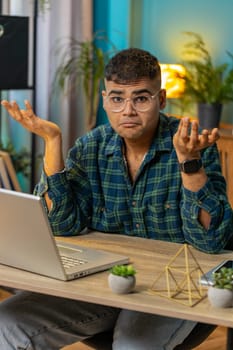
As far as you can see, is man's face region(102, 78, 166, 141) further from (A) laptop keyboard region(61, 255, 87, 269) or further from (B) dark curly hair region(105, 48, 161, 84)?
(A) laptop keyboard region(61, 255, 87, 269)

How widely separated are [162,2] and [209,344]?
2.23 meters

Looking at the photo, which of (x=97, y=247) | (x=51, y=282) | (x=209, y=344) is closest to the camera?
(x=51, y=282)

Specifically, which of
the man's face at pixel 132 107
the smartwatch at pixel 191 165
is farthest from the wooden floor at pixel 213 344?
the smartwatch at pixel 191 165

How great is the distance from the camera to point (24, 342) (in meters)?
2.21

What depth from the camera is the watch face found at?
7.37 ft

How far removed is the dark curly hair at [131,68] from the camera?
8.04 ft

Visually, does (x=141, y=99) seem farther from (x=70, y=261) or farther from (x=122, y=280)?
(x=122, y=280)

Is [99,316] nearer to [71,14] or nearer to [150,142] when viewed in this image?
[150,142]

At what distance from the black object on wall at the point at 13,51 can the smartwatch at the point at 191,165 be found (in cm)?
226

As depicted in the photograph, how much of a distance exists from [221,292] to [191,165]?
477 millimetres

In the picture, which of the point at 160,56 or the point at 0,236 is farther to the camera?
the point at 160,56

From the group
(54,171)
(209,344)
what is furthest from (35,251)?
(209,344)

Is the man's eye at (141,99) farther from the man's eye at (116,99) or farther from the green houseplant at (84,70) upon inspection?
the green houseplant at (84,70)

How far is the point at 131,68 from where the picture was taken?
8.05 ft
